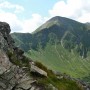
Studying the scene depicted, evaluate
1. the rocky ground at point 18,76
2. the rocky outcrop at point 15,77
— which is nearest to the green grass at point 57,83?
the rocky ground at point 18,76

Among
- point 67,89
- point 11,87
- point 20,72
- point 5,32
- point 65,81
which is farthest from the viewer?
point 5,32

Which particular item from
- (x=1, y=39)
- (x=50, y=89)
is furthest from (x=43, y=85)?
(x=1, y=39)

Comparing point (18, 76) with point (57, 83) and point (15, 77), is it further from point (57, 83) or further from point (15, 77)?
point (57, 83)

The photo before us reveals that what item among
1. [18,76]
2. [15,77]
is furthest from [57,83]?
[15,77]

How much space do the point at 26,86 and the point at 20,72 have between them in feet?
8.29

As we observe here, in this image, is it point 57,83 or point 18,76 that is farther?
point 57,83

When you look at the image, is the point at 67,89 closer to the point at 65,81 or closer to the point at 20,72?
the point at 65,81

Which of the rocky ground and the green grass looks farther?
the green grass

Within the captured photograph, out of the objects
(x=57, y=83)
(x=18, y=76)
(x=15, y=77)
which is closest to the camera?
(x=15, y=77)

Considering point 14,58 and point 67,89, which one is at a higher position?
point 14,58

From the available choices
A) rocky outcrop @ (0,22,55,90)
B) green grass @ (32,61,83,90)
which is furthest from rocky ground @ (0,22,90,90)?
green grass @ (32,61,83,90)

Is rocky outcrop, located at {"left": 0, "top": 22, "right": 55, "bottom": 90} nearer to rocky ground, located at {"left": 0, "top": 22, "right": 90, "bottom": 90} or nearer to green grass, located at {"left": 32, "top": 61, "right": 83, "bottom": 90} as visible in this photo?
rocky ground, located at {"left": 0, "top": 22, "right": 90, "bottom": 90}

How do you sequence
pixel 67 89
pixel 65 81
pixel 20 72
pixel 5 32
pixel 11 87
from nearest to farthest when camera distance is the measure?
pixel 11 87
pixel 20 72
pixel 67 89
pixel 65 81
pixel 5 32

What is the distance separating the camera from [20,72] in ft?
121
